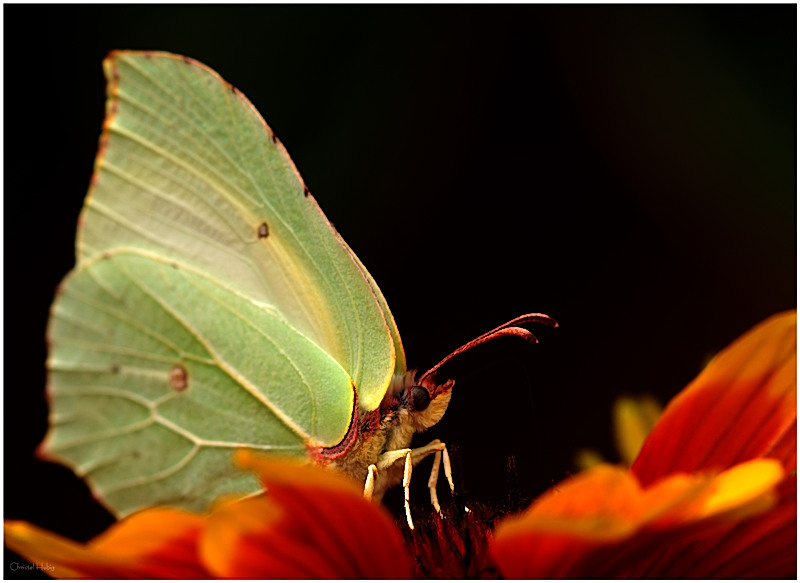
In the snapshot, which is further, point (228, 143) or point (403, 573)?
point (228, 143)

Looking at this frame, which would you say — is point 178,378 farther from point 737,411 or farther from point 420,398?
point 737,411

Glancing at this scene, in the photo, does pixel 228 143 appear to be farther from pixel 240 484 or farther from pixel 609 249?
pixel 609 249

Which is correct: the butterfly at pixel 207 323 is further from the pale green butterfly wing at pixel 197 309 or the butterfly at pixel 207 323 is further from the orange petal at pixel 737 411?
the orange petal at pixel 737 411

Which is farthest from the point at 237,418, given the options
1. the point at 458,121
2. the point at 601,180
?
the point at 601,180

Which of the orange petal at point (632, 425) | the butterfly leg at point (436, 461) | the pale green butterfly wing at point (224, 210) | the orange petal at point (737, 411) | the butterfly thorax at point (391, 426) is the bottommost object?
the orange petal at point (632, 425)

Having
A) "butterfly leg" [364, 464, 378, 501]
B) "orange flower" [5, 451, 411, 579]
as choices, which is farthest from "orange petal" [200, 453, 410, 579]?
"butterfly leg" [364, 464, 378, 501]

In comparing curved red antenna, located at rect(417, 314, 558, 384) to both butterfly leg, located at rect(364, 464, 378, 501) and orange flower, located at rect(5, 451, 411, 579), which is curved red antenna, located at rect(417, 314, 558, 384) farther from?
orange flower, located at rect(5, 451, 411, 579)

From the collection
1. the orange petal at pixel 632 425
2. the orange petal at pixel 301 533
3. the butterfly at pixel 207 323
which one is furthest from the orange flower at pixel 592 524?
the orange petal at pixel 632 425
